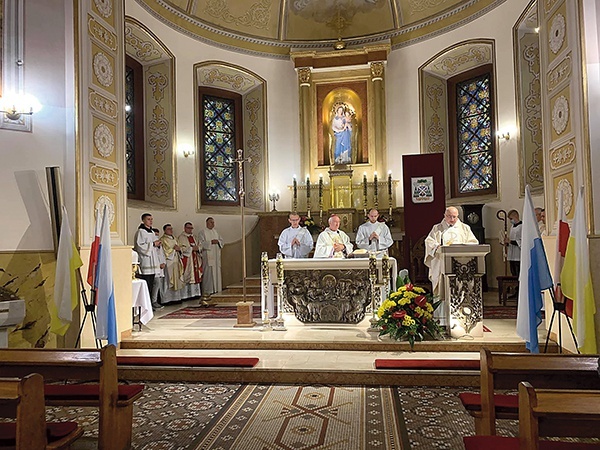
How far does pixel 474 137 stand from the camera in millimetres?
11930

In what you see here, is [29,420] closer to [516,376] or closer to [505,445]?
[505,445]

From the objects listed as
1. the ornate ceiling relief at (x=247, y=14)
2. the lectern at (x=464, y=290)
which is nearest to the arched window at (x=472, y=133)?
the ornate ceiling relief at (x=247, y=14)

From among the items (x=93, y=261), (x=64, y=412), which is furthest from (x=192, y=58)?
(x=64, y=412)

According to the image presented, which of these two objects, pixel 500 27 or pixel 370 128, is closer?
pixel 500 27

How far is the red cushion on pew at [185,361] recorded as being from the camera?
5.38m

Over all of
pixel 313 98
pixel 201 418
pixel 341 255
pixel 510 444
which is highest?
pixel 313 98

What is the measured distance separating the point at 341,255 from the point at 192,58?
6.65 metres

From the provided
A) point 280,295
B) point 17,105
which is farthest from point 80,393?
point 280,295

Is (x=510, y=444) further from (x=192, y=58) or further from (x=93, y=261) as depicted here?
(x=192, y=58)

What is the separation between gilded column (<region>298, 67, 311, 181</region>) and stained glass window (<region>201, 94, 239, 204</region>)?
1705 millimetres

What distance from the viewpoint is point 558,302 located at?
5.04 metres

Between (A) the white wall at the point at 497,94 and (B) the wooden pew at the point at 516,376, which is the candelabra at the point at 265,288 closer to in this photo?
(B) the wooden pew at the point at 516,376

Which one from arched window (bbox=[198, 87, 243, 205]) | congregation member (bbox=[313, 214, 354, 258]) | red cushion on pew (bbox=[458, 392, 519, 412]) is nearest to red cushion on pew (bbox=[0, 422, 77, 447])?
red cushion on pew (bbox=[458, 392, 519, 412])

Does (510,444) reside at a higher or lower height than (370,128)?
lower
